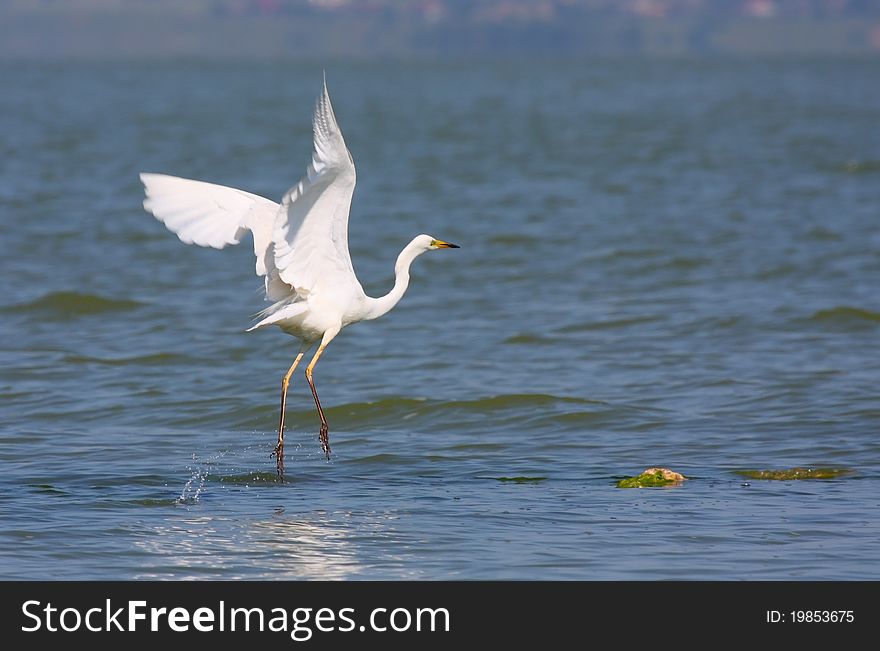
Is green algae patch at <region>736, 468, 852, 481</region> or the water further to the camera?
green algae patch at <region>736, 468, 852, 481</region>

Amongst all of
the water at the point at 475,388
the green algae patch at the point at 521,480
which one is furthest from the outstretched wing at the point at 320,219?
the green algae patch at the point at 521,480

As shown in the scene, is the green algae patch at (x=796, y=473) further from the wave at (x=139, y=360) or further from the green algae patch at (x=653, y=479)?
the wave at (x=139, y=360)

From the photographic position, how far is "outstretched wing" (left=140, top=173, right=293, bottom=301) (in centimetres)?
1146

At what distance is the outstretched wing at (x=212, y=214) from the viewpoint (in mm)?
11461

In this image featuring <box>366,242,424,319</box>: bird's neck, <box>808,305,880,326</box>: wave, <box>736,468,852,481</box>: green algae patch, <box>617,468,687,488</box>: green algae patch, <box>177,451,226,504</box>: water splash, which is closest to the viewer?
<box>177,451,226,504</box>: water splash

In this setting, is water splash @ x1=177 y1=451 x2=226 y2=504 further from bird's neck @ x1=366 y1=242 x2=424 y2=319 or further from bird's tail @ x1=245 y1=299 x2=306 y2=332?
bird's neck @ x1=366 y1=242 x2=424 y2=319

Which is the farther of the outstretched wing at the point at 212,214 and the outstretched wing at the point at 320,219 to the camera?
the outstretched wing at the point at 212,214

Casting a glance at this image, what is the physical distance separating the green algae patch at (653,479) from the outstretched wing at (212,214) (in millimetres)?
3226

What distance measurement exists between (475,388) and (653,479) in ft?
14.0

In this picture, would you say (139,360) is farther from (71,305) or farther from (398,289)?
(398,289)

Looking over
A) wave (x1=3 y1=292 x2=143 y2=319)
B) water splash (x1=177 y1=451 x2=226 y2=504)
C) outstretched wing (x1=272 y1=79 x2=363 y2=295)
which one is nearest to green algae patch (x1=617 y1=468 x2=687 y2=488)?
outstretched wing (x1=272 y1=79 x2=363 y2=295)

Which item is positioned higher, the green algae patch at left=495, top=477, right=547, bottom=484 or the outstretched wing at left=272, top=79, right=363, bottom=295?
the outstretched wing at left=272, top=79, right=363, bottom=295

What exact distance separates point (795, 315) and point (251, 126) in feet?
148
